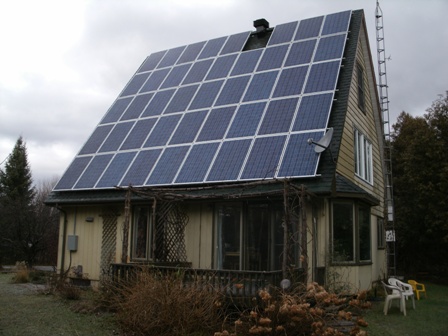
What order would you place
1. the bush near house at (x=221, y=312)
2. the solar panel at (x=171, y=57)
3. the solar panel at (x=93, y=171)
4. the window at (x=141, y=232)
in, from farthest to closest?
the solar panel at (x=171, y=57) → the solar panel at (x=93, y=171) → the window at (x=141, y=232) → the bush near house at (x=221, y=312)

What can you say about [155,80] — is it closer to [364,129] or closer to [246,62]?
[246,62]

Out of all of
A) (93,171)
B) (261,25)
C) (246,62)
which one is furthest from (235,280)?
(261,25)

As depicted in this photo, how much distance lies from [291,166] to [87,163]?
23.1 feet

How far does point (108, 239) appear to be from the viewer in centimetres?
1272

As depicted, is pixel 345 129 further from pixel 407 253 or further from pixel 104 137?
pixel 407 253

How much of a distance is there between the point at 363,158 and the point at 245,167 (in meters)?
4.93

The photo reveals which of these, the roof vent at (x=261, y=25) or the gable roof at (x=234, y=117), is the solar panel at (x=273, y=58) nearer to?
the gable roof at (x=234, y=117)

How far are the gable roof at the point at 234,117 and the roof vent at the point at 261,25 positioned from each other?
0.31m

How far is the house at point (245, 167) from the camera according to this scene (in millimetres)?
9961

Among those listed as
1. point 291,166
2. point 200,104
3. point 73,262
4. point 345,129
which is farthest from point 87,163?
point 345,129

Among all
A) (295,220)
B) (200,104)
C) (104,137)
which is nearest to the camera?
(295,220)

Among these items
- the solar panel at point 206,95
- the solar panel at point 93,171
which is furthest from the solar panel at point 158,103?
the solar panel at point 93,171

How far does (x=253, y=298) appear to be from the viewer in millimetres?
7578

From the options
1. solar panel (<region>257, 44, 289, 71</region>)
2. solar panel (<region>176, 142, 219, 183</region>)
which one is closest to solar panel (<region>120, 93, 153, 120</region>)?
solar panel (<region>176, 142, 219, 183</region>)
